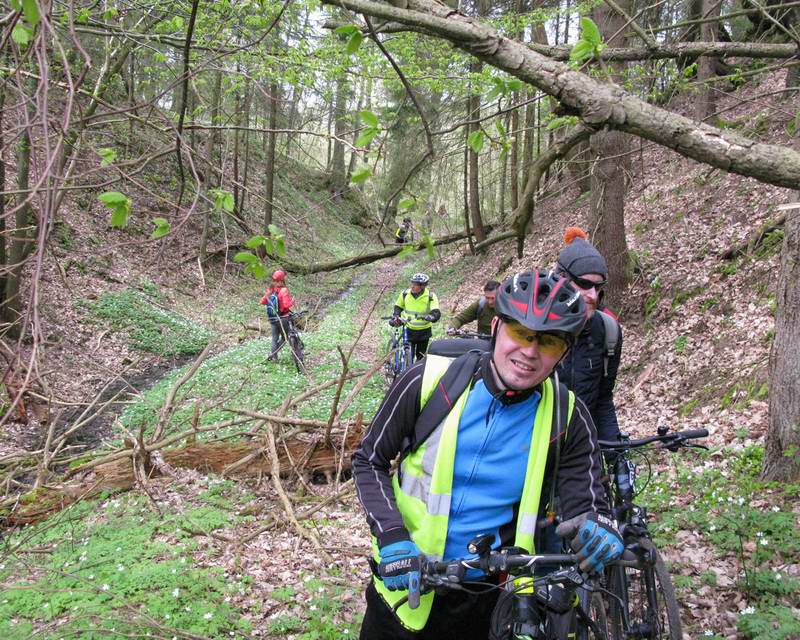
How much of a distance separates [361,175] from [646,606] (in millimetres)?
2888

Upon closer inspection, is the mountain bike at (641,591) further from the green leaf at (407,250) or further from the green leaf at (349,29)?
the green leaf at (349,29)

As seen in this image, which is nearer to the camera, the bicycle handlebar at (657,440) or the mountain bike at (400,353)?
the bicycle handlebar at (657,440)

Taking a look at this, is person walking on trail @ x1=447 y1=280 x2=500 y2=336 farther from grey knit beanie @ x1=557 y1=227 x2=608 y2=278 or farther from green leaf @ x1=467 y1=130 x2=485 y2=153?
green leaf @ x1=467 y1=130 x2=485 y2=153

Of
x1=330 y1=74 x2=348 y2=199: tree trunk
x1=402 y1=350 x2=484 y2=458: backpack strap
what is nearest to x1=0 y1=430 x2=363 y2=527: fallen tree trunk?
x1=330 y1=74 x2=348 y2=199: tree trunk

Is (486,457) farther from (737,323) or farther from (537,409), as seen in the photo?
(737,323)

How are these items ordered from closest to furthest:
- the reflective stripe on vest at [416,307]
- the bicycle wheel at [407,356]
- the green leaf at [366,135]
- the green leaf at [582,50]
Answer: the green leaf at [366,135] < the green leaf at [582,50] < the reflective stripe on vest at [416,307] < the bicycle wheel at [407,356]

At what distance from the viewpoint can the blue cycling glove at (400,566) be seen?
2.24 meters

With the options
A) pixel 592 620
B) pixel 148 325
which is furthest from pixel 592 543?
pixel 148 325

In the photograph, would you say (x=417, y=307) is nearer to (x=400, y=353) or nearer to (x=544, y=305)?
(x=400, y=353)

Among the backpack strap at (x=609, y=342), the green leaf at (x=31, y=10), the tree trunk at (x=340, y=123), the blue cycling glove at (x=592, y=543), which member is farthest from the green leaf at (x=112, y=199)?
the backpack strap at (x=609, y=342)

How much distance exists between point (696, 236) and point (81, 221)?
1894 cm

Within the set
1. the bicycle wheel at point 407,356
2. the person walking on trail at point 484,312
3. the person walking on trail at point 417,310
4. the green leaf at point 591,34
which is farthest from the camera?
the bicycle wheel at point 407,356

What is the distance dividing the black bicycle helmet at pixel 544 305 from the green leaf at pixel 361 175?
30.2 inches

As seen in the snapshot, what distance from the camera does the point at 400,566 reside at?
2275mm
